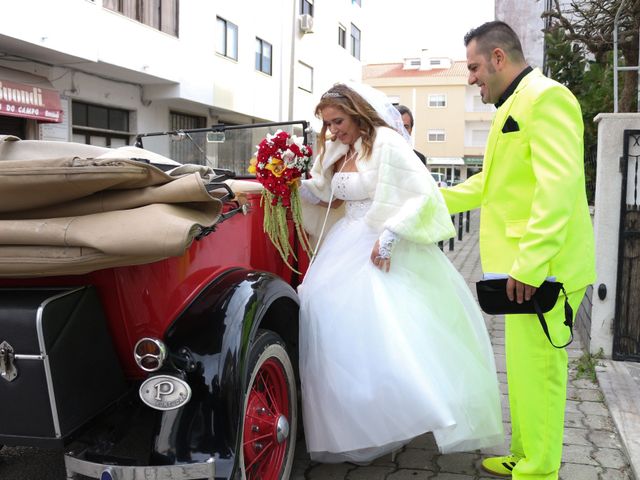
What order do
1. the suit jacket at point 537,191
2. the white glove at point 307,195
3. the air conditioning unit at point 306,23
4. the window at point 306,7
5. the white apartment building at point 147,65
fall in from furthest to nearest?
the window at point 306,7, the air conditioning unit at point 306,23, the white apartment building at point 147,65, the white glove at point 307,195, the suit jacket at point 537,191

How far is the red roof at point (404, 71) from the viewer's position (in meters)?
52.9

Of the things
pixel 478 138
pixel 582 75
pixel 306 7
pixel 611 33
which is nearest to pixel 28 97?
pixel 582 75

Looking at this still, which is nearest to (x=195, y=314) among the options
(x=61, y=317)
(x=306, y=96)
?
(x=61, y=317)

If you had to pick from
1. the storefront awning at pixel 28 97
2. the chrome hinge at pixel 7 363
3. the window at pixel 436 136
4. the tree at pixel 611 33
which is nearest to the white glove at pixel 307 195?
the chrome hinge at pixel 7 363

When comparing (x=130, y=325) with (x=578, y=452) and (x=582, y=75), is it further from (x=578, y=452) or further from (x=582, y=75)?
(x=582, y=75)

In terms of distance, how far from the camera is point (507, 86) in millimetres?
2533

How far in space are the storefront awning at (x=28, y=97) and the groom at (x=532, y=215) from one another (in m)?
9.82

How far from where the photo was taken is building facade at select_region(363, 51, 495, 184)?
5203cm

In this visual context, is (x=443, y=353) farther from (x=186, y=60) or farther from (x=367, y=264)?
(x=186, y=60)

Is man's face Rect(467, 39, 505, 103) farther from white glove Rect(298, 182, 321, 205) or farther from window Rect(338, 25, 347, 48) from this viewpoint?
window Rect(338, 25, 347, 48)

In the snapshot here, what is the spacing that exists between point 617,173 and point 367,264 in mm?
2429

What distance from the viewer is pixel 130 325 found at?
6.89 feet

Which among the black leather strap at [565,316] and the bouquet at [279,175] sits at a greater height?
the bouquet at [279,175]

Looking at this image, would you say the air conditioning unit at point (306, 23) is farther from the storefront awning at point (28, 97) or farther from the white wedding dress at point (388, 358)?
the white wedding dress at point (388, 358)
